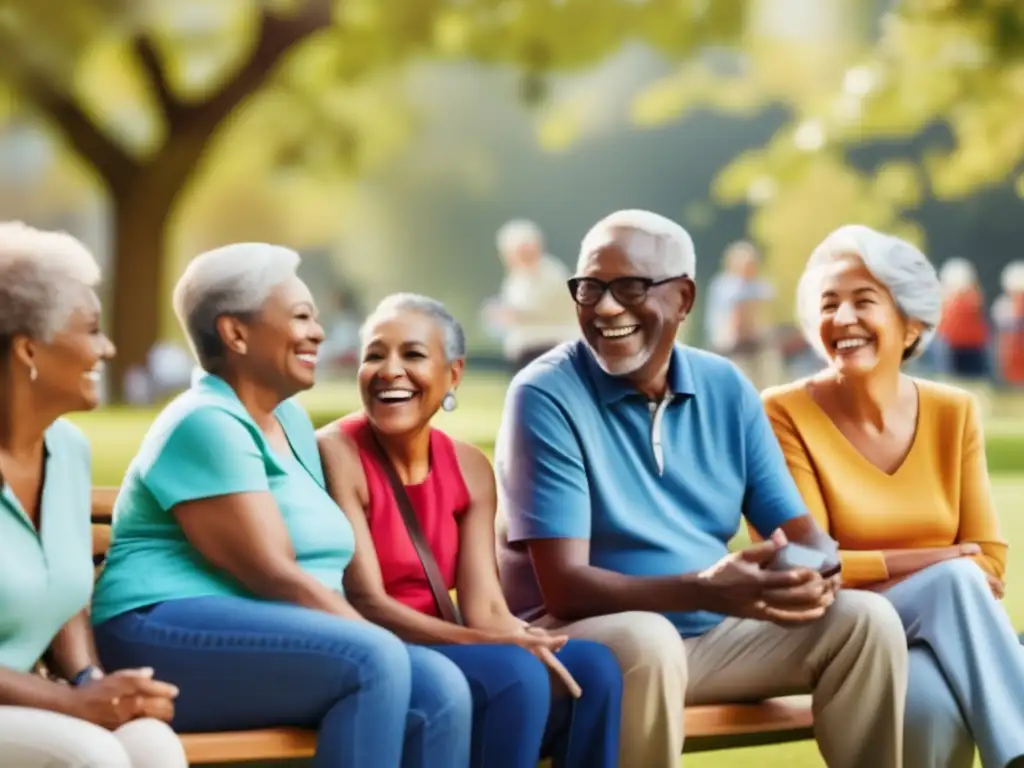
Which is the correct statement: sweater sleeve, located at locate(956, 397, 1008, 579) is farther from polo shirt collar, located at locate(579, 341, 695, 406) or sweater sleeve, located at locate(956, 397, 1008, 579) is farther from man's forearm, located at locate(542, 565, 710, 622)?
man's forearm, located at locate(542, 565, 710, 622)

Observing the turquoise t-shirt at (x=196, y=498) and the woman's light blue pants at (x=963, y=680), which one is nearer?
the turquoise t-shirt at (x=196, y=498)

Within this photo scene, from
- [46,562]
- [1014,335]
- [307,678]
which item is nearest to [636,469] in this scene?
[307,678]

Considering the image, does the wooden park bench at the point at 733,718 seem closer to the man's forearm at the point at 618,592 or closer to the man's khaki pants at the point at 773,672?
the man's khaki pants at the point at 773,672

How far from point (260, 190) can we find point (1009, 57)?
110ft

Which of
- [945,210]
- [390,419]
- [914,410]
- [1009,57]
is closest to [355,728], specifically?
[390,419]

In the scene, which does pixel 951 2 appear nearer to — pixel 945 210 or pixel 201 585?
pixel 201 585

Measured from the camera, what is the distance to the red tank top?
12.5 feet

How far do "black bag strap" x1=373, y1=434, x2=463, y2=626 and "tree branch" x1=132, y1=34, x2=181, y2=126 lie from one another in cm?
1752

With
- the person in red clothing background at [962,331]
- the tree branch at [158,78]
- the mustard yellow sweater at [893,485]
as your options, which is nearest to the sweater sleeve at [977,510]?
the mustard yellow sweater at [893,485]

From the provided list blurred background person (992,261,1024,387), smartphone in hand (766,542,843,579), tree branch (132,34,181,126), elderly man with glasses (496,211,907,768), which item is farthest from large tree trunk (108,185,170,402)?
smartphone in hand (766,542,843,579)

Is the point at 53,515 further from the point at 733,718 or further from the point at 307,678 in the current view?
the point at 733,718

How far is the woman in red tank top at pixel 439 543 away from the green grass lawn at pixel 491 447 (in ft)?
4.94

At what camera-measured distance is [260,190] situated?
4634 cm

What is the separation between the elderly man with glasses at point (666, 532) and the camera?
374 cm
